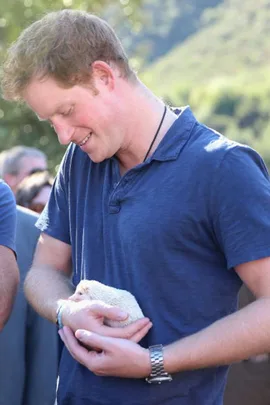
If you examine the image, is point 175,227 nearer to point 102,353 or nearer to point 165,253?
point 165,253

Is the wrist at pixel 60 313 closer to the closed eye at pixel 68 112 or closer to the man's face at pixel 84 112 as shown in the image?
the man's face at pixel 84 112

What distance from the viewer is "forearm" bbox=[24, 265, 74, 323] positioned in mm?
2608

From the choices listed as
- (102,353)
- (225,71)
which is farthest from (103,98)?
(225,71)

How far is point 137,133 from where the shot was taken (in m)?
2.53

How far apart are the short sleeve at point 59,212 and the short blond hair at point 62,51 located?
1.14 feet

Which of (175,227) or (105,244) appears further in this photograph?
(105,244)

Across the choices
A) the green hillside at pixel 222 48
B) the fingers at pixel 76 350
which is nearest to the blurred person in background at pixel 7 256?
the fingers at pixel 76 350

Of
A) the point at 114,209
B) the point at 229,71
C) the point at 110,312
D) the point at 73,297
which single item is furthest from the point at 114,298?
the point at 229,71

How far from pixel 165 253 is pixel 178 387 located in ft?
1.26

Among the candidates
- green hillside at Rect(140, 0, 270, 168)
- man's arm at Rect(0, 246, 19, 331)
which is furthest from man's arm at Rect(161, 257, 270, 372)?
green hillside at Rect(140, 0, 270, 168)

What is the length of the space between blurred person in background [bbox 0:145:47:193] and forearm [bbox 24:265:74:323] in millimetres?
3976

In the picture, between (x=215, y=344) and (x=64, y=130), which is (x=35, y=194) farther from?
(x=215, y=344)

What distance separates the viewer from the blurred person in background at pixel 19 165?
6.77 meters

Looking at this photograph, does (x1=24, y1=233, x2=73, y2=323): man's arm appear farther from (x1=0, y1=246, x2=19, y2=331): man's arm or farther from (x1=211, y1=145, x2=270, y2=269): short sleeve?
(x1=211, y1=145, x2=270, y2=269): short sleeve
